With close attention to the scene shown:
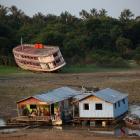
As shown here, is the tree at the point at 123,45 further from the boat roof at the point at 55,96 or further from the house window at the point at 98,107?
the house window at the point at 98,107

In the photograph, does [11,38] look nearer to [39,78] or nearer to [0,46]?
[0,46]

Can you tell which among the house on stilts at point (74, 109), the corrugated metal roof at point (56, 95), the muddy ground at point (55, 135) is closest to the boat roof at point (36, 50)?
the corrugated metal roof at point (56, 95)

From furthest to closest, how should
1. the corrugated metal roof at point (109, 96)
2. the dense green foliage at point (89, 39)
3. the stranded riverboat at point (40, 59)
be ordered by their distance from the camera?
1. the dense green foliage at point (89, 39)
2. the stranded riverboat at point (40, 59)
3. the corrugated metal roof at point (109, 96)

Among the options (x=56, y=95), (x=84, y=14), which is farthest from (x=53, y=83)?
(x=84, y=14)

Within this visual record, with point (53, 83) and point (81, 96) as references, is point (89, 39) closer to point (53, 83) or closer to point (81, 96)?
point (53, 83)

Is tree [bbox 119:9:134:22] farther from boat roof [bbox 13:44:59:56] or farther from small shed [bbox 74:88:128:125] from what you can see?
small shed [bbox 74:88:128:125]
